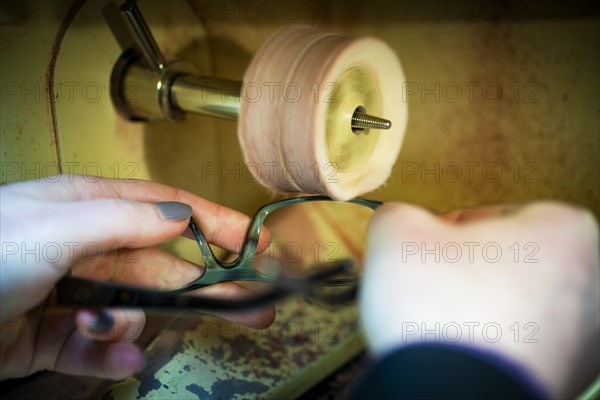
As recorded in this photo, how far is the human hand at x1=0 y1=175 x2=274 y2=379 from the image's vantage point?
1.77 feet

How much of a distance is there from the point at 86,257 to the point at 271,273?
212 millimetres

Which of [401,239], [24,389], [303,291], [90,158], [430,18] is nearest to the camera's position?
[303,291]

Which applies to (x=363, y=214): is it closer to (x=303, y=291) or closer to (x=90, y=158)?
(x=90, y=158)

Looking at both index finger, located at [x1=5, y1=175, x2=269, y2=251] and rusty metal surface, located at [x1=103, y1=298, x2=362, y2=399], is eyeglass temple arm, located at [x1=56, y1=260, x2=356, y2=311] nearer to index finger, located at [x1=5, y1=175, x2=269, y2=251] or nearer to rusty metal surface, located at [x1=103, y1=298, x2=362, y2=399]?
index finger, located at [x1=5, y1=175, x2=269, y2=251]

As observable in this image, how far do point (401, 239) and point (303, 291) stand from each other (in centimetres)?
14

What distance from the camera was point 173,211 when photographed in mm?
619

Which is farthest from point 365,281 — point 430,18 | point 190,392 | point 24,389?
point 430,18

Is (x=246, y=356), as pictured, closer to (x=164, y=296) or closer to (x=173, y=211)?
(x=173, y=211)

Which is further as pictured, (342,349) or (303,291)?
(342,349)

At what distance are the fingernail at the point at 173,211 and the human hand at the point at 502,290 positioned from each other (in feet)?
0.83

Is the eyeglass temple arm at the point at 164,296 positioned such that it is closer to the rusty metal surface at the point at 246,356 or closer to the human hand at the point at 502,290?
the human hand at the point at 502,290

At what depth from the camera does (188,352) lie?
79 centimetres

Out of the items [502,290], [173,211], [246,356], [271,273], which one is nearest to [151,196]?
[173,211]

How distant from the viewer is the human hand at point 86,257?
1.77 feet
